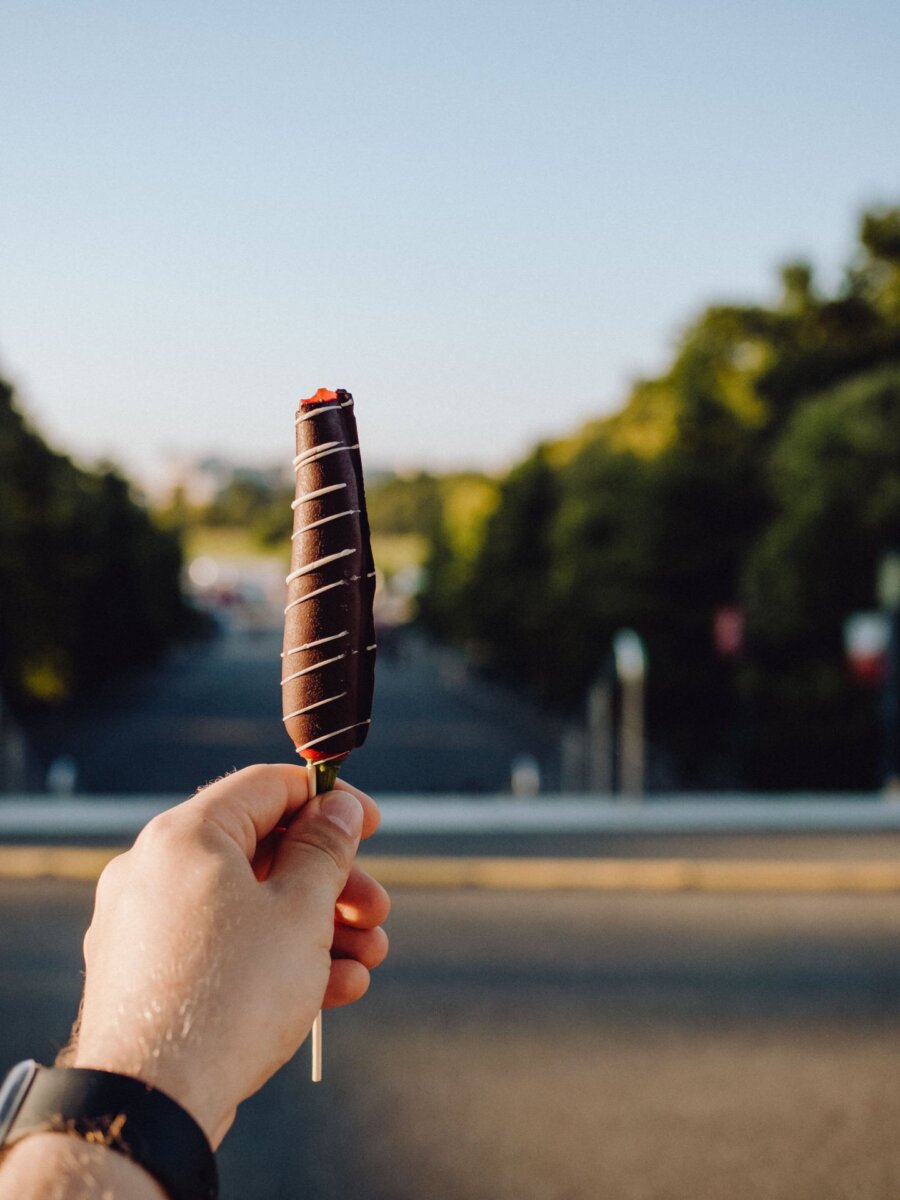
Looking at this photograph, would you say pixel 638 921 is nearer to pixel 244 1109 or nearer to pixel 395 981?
pixel 395 981

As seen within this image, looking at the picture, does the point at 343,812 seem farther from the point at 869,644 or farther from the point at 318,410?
the point at 869,644

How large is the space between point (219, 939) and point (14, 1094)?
242mm

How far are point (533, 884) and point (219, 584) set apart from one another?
170619 millimetres

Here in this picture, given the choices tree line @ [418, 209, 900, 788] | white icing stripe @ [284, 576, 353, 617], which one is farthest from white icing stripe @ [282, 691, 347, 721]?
tree line @ [418, 209, 900, 788]

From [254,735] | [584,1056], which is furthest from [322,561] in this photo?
[254,735]

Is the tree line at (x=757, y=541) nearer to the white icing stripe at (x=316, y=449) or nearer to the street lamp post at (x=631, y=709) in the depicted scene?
the street lamp post at (x=631, y=709)

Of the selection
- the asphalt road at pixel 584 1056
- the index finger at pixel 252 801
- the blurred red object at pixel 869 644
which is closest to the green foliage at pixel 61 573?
the blurred red object at pixel 869 644

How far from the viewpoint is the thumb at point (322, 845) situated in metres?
1.67

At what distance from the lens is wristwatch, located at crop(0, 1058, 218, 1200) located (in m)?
1.39

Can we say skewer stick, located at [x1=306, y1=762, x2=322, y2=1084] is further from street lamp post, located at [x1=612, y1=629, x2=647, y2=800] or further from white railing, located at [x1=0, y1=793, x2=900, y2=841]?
street lamp post, located at [x1=612, y1=629, x2=647, y2=800]

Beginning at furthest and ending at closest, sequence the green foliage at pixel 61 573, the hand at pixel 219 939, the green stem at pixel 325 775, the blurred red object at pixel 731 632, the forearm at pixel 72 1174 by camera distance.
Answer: the green foliage at pixel 61 573 < the blurred red object at pixel 731 632 < the green stem at pixel 325 775 < the hand at pixel 219 939 < the forearm at pixel 72 1174

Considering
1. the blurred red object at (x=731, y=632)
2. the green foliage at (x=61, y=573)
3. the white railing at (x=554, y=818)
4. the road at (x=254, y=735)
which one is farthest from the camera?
the road at (x=254, y=735)

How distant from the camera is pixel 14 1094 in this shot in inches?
58.5

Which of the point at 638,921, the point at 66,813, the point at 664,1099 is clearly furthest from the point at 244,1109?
the point at 66,813
